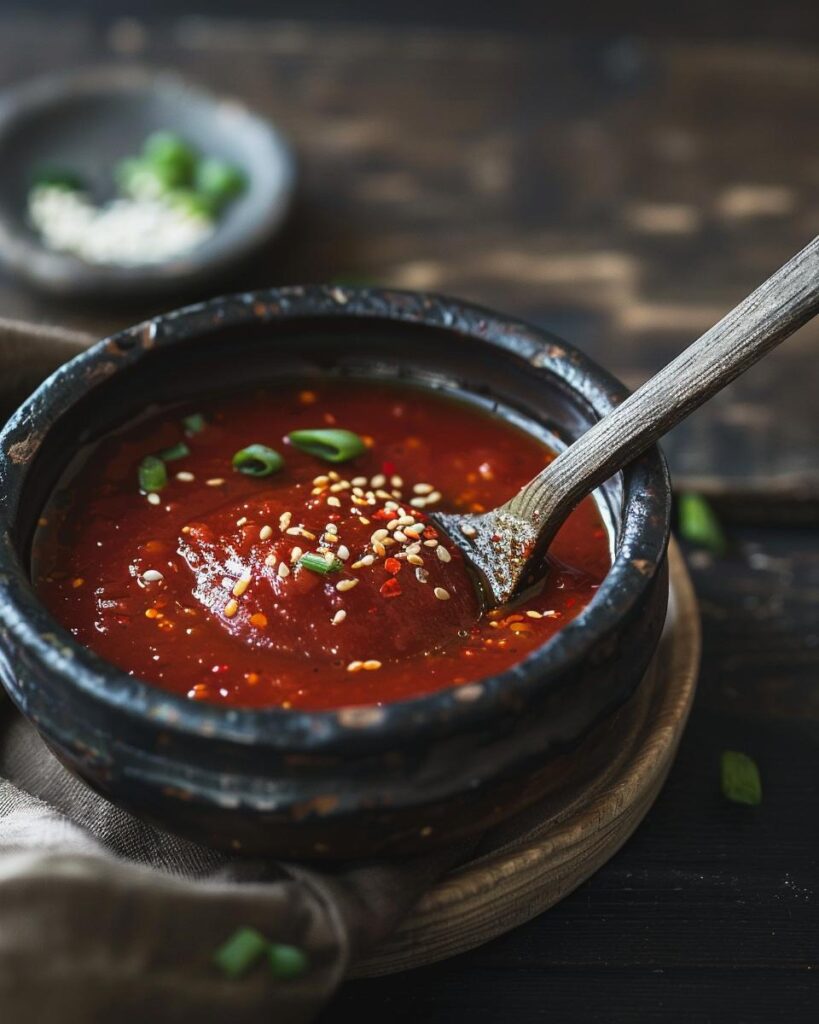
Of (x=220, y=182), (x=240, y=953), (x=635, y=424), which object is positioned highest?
(x=635, y=424)

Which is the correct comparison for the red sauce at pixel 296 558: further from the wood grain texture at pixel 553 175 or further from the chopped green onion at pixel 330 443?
the wood grain texture at pixel 553 175

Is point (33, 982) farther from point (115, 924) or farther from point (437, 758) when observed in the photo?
point (437, 758)

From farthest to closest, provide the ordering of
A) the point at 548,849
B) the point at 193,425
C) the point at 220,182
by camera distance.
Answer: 1. the point at 220,182
2. the point at 193,425
3. the point at 548,849

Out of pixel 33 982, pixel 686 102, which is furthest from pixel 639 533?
pixel 686 102

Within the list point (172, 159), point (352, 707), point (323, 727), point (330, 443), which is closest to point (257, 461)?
point (330, 443)

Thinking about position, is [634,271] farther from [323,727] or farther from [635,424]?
[323,727]

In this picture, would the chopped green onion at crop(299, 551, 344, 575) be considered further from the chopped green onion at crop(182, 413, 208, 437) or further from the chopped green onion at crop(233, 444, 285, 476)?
the chopped green onion at crop(182, 413, 208, 437)
